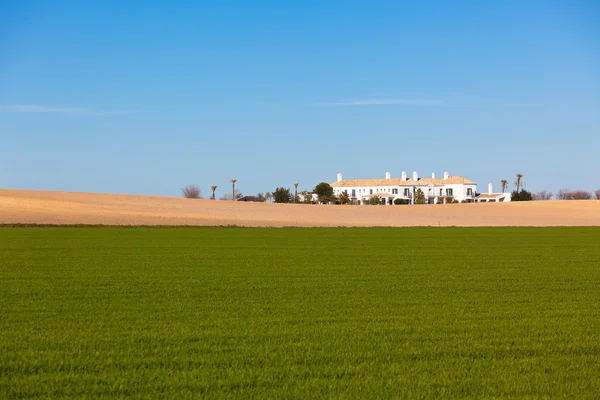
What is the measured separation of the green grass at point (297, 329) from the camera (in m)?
8.50

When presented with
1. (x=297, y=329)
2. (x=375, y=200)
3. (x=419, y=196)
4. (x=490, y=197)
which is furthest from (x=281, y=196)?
(x=297, y=329)

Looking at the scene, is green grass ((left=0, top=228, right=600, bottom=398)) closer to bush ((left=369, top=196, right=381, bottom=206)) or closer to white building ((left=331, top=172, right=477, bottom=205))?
bush ((left=369, top=196, right=381, bottom=206))

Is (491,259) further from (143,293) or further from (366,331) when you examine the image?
(366,331)

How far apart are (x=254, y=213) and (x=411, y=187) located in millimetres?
93437

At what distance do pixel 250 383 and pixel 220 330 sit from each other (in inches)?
122

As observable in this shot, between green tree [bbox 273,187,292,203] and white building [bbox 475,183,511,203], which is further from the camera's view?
white building [bbox 475,183,511,203]

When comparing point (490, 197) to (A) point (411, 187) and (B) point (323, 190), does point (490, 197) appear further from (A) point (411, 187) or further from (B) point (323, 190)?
(B) point (323, 190)

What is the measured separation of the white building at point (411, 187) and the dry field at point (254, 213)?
6804 cm

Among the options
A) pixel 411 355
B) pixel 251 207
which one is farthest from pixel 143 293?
pixel 251 207

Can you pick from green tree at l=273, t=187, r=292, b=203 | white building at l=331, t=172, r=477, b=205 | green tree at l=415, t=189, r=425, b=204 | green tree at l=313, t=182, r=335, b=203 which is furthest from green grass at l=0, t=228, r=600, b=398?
white building at l=331, t=172, r=477, b=205

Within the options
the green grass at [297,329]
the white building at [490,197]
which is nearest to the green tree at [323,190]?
the white building at [490,197]

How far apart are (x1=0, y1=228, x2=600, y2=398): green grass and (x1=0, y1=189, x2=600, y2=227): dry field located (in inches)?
1434

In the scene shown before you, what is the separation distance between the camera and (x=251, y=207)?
80.9 meters

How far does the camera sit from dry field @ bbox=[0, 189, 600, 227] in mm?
59688
